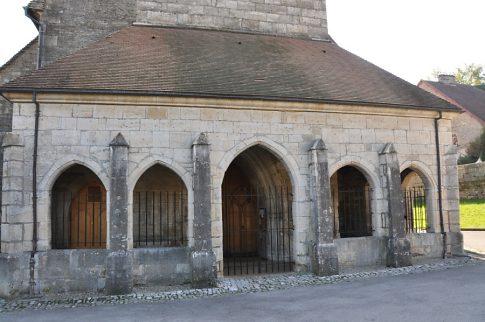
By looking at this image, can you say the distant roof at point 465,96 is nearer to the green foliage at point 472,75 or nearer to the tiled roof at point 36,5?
the green foliage at point 472,75

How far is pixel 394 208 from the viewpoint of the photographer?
10.9 metres

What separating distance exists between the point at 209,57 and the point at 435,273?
7.86 meters

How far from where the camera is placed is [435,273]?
32.3 ft

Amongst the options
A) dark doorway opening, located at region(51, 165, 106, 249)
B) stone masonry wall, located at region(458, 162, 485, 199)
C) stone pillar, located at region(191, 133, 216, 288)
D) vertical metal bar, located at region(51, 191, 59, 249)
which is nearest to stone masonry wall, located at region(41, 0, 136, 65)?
dark doorway opening, located at region(51, 165, 106, 249)

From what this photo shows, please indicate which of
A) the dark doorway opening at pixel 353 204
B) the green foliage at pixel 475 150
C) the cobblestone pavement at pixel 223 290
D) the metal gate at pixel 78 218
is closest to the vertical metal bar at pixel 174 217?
the metal gate at pixel 78 218

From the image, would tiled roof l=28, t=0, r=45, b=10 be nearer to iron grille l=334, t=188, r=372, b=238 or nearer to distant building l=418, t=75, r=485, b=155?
iron grille l=334, t=188, r=372, b=238

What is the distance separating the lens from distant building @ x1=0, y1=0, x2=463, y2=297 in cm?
906

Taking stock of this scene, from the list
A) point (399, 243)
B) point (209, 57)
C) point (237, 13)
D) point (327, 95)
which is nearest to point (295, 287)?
point (399, 243)

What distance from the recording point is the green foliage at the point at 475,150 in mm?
26844

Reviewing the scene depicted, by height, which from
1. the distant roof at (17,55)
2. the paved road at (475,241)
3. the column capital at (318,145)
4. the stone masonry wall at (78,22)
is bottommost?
the paved road at (475,241)

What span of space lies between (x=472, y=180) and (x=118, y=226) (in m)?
19.0

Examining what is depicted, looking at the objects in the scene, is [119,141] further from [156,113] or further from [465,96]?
[465,96]

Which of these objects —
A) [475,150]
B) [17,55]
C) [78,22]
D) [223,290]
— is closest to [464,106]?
[475,150]

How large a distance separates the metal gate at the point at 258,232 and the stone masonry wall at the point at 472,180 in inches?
522
